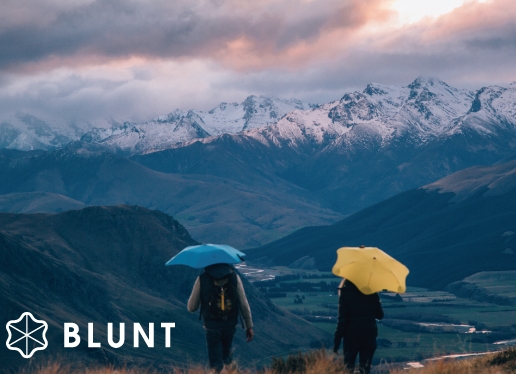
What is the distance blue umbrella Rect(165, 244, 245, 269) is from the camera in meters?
26.6

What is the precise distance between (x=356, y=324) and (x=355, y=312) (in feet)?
1.19

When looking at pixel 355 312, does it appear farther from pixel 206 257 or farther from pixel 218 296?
pixel 206 257

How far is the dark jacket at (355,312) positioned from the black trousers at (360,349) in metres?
0.12

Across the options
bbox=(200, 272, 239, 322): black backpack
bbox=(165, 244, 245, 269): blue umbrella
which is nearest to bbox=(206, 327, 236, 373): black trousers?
bbox=(200, 272, 239, 322): black backpack

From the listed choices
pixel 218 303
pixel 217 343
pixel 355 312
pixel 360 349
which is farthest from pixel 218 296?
pixel 360 349

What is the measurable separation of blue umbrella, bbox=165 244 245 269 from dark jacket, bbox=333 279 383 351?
11.5ft

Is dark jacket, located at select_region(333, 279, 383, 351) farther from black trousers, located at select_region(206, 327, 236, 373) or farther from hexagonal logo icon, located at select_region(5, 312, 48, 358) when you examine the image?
hexagonal logo icon, located at select_region(5, 312, 48, 358)

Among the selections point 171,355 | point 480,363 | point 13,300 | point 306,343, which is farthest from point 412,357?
point 480,363

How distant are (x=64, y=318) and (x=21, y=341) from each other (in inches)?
861

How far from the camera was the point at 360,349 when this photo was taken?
2689 centimetres

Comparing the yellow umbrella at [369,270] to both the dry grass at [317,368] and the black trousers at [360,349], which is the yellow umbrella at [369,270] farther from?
the dry grass at [317,368]

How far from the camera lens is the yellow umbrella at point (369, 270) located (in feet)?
86.9

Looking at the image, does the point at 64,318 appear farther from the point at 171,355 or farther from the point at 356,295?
the point at 356,295

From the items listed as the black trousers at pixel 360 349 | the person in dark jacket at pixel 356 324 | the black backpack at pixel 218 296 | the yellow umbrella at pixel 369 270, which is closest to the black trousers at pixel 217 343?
the black backpack at pixel 218 296
